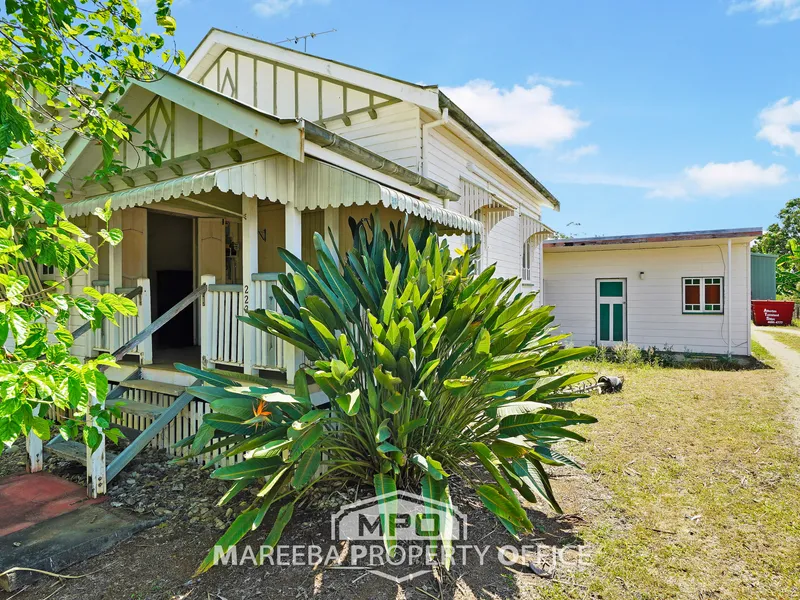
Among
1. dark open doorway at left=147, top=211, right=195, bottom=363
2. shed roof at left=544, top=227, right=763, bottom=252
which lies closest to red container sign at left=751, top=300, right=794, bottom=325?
shed roof at left=544, top=227, right=763, bottom=252

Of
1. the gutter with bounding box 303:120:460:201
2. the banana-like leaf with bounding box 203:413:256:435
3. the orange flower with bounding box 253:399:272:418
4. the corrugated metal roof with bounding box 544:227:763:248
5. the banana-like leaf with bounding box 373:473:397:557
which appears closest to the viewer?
the banana-like leaf with bounding box 373:473:397:557

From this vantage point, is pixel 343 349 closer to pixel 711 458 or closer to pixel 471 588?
pixel 471 588

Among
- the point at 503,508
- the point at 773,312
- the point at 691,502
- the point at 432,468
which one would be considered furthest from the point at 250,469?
the point at 773,312

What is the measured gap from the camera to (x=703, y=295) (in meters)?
12.2

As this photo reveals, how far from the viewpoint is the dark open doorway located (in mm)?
7957

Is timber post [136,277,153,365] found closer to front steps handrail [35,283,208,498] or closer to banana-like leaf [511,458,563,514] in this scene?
front steps handrail [35,283,208,498]

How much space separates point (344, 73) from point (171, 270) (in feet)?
15.0

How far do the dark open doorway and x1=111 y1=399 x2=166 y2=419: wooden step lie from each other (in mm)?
2727

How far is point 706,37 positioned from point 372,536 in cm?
1070

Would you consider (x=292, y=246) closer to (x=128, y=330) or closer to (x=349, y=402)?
(x=349, y=402)

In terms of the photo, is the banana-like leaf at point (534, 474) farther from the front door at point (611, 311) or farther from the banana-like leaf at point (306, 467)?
the front door at point (611, 311)

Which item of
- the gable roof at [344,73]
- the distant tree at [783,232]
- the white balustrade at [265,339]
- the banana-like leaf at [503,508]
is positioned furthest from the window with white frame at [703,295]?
the distant tree at [783,232]

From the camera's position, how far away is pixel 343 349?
2980 millimetres

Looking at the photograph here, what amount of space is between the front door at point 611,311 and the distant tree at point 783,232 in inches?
1282
